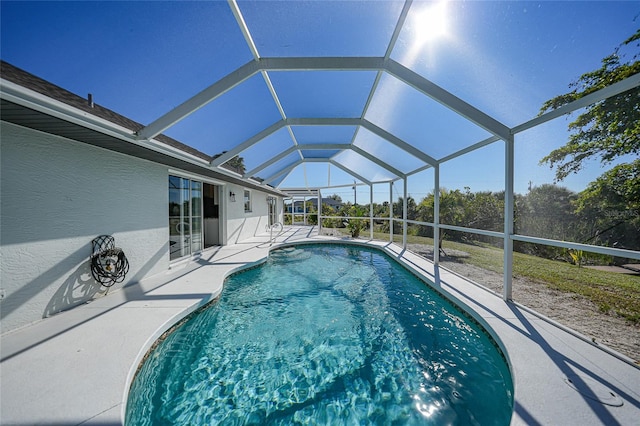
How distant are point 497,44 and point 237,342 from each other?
5.55 m

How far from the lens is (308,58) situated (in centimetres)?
387

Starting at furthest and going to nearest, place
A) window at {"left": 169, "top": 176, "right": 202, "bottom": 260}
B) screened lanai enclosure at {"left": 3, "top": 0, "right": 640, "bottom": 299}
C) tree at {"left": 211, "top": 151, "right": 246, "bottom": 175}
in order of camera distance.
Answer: tree at {"left": 211, "top": 151, "right": 246, "bottom": 175}, window at {"left": 169, "top": 176, "right": 202, "bottom": 260}, screened lanai enclosure at {"left": 3, "top": 0, "right": 640, "bottom": 299}

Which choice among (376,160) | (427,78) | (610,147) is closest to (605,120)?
(610,147)

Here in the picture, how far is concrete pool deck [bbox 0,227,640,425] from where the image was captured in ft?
5.90

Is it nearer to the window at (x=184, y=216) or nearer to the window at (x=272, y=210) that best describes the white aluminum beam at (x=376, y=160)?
the window at (x=184, y=216)

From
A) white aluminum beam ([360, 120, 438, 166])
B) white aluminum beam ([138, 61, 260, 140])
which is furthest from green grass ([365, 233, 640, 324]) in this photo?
white aluminum beam ([138, 61, 260, 140])

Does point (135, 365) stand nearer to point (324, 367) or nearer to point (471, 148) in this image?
point (324, 367)

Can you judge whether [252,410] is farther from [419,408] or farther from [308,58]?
[308,58]

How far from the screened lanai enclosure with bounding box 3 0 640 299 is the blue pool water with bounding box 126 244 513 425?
1.92m

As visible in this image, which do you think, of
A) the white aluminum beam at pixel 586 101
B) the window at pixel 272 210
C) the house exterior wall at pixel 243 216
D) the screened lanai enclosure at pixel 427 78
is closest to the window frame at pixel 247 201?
the house exterior wall at pixel 243 216

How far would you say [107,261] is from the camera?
3914 mm

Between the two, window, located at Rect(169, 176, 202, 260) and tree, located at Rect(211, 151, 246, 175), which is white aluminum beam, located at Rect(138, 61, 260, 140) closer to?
window, located at Rect(169, 176, 202, 260)

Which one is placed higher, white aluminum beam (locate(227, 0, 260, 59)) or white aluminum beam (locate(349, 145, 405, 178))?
white aluminum beam (locate(227, 0, 260, 59))

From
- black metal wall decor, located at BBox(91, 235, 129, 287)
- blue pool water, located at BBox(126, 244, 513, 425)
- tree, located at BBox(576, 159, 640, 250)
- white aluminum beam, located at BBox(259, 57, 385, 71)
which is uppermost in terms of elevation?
white aluminum beam, located at BBox(259, 57, 385, 71)
